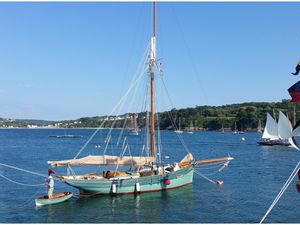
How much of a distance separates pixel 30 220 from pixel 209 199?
50.2 feet

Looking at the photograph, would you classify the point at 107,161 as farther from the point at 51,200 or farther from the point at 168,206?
the point at 168,206

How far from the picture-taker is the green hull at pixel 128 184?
36.2 meters

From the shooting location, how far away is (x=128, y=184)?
123ft

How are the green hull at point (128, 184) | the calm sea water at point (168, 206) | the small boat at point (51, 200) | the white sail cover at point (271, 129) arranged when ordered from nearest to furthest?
the calm sea water at point (168, 206)
the small boat at point (51, 200)
the green hull at point (128, 184)
the white sail cover at point (271, 129)

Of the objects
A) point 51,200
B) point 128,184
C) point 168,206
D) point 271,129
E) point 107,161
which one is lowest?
point 168,206

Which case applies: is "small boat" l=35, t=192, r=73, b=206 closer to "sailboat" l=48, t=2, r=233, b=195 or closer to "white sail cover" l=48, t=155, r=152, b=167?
"sailboat" l=48, t=2, r=233, b=195

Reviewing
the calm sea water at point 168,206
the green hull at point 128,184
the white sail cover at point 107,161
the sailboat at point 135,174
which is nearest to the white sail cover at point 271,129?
the calm sea water at point 168,206

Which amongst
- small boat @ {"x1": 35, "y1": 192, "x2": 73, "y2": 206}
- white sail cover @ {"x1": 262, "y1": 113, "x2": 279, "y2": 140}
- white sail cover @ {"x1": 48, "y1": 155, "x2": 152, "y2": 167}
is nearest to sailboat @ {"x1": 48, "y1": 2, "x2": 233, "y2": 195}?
white sail cover @ {"x1": 48, "y1": 155, "x2": 152, "y2": 167}

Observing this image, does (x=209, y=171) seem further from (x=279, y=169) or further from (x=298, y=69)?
(x=298, y=69)

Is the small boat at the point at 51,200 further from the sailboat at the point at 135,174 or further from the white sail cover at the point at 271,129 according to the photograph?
the white sail cover at the point at 271,129

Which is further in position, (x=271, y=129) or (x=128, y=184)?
(x=271, y=129)

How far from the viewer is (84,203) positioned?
34375mm

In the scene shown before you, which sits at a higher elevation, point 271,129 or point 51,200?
point 271,129

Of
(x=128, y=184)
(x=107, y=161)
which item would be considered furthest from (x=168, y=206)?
(x=107, y=161)
